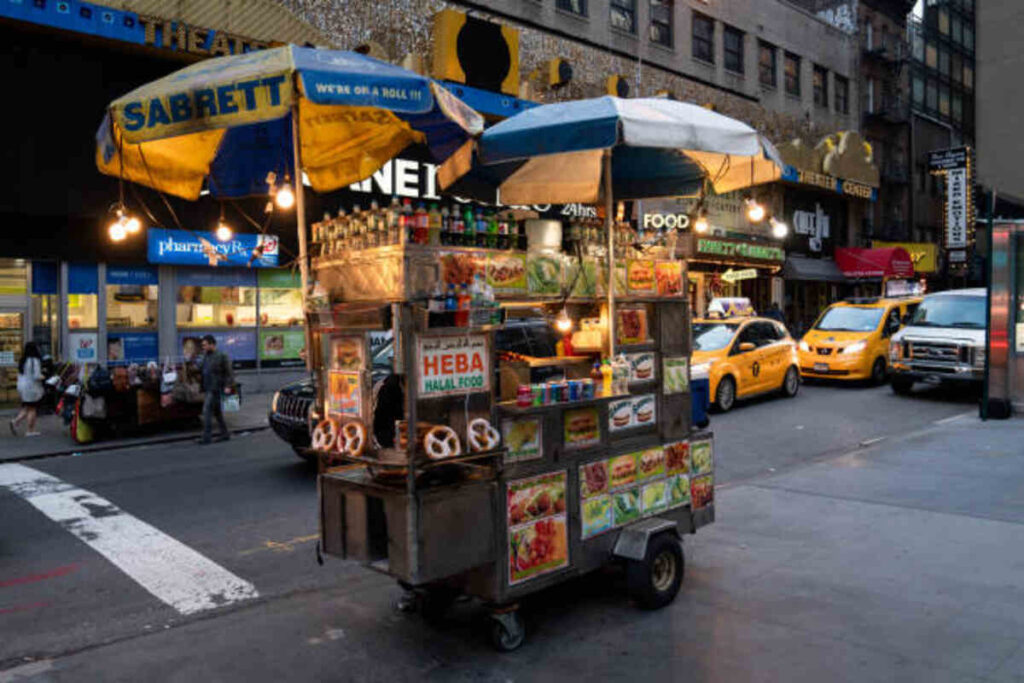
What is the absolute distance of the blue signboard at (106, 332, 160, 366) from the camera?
1764cm

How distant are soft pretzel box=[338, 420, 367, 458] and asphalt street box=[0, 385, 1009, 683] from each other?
1.23 m

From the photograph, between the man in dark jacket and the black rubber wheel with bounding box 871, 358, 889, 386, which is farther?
the black rubber wheel with bounding box 871, 358, 889, 386

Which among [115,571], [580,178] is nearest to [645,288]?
[580,178]

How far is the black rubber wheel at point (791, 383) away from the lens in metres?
16.8

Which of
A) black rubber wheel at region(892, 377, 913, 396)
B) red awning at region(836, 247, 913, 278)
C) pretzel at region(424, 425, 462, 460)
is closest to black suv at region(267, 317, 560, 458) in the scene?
pretzel at region(424, 425, 462, 460)

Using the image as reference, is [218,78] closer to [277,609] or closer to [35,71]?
[277,609]

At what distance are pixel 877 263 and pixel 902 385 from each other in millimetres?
20413

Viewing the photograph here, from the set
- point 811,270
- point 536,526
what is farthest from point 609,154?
point 811,270

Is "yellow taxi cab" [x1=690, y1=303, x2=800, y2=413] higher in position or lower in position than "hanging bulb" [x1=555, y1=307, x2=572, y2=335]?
lower

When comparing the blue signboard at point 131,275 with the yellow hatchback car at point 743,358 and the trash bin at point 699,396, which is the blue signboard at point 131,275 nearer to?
the yellow hatchback car at point 743,358

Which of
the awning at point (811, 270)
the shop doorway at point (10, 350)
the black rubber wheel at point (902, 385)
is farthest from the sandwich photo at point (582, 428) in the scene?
the awning at point (811, 270)

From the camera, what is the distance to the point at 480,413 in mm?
4926

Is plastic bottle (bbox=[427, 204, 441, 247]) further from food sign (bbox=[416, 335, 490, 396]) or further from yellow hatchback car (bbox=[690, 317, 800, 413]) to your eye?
yellow hatchback car (bbox=[690, 317, 800, 413])

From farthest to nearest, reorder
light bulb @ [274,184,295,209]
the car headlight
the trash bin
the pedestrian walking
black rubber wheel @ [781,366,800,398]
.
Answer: the car headlight
black rubber wheel @ [781,366,800,398]
the pedestrian walking
the trash bin
light bulb @ [274,184,295,209]
